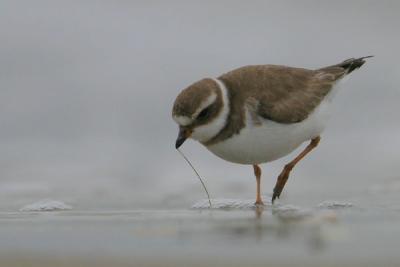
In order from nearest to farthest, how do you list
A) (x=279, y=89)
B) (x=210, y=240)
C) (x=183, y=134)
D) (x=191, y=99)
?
(x=210, y=240)
(x=191, y=99)
(x=183, y=134)
(x=279, y=89)

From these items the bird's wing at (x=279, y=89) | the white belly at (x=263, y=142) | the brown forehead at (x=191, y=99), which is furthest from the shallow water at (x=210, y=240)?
the bird's wing at (x=279, y=89)

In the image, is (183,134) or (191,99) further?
(183,134)

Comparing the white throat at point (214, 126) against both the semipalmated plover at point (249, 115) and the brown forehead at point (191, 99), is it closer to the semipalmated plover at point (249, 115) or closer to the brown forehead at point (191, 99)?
the semipalmated plover at point (249, 115)

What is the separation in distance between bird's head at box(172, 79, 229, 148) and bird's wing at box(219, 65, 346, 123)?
21cm

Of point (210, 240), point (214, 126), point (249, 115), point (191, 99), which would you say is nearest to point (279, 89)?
point (249, 115)

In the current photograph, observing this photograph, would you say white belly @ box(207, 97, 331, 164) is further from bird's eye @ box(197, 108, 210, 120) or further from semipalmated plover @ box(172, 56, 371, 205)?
bird's eye @ box(197, 108, 210, 120)

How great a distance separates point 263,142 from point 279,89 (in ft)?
2.41

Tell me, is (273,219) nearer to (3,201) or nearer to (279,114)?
(279,114)

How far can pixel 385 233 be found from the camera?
452cm

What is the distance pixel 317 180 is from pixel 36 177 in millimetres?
3977

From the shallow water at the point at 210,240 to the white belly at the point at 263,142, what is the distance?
1.16m

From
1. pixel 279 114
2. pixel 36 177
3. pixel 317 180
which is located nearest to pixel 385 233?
pixel 279 114

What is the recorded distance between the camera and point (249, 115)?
7051 mm

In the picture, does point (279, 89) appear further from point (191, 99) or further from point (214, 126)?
point (191, 99)
